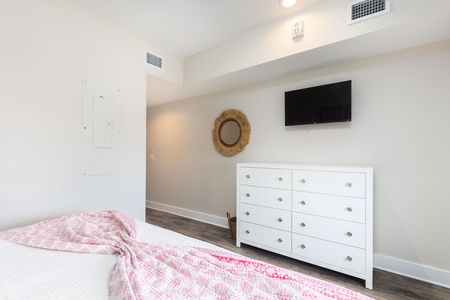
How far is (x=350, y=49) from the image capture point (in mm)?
2049

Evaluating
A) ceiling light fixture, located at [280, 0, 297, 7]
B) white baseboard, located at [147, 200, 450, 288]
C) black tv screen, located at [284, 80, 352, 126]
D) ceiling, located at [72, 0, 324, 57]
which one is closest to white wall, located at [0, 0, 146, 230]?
ceiling, located at [72, 0, 324, 57]

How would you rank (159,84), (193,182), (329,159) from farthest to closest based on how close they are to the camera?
(193,182), (159,84), (329,159)

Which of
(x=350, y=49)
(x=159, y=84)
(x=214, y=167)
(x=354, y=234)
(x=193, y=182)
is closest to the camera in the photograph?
(x=354, y=234)

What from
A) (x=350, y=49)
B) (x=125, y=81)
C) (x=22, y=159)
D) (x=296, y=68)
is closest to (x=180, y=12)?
(x=125, y=81)

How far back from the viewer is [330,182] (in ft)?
6.66

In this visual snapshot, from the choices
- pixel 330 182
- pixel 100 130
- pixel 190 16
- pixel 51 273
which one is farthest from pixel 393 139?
pixel 100 130

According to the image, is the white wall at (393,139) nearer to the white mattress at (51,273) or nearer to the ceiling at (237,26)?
the ceiling at (237,26)

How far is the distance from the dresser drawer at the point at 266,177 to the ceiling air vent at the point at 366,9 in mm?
1517

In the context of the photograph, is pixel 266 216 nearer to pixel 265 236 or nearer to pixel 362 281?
pixel 265 236

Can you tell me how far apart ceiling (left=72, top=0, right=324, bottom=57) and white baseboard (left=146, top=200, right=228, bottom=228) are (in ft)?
8.70

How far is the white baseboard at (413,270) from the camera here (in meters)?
1.87

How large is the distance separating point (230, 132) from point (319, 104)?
1.35 m

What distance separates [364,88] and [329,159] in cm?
85

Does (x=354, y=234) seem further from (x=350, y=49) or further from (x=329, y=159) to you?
(x=350, y=49)
